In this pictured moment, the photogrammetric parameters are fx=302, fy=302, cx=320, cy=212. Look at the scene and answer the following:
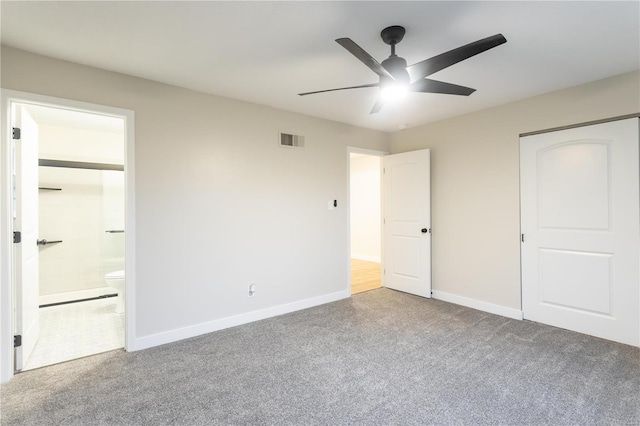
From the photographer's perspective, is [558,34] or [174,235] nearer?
[558,34]

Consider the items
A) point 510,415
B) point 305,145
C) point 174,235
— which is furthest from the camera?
point 305,145

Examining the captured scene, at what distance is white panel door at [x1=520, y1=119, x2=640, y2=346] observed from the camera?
110 inches

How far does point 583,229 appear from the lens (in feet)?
9.99

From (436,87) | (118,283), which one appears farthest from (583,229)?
(118,283)

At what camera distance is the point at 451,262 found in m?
4.14

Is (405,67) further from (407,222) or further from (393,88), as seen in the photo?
(407,222)

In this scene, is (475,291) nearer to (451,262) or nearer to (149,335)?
(451,262)

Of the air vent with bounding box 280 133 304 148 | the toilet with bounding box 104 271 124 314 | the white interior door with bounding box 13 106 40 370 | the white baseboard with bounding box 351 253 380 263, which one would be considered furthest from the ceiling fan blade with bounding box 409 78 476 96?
the white baseboard with bounding box 351 253 380 263

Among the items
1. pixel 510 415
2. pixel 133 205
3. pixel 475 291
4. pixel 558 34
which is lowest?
pixel 510 415

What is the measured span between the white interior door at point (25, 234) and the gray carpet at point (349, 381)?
414mm

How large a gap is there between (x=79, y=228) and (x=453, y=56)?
17.1 feet

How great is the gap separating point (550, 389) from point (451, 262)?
82.4 inches

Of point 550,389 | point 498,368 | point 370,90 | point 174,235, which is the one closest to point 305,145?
point 370,90

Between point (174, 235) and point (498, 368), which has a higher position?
point (174, 235)
